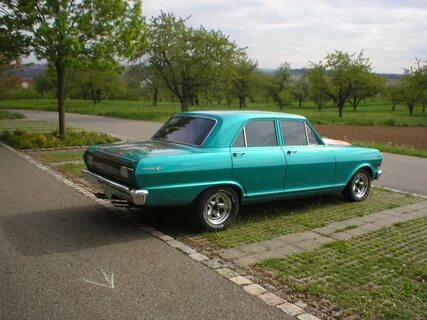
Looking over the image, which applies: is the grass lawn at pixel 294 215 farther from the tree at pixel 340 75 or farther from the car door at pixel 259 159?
the tree at pixel 340 75

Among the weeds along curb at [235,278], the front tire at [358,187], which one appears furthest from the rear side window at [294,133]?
the weeds along curb at [235,278]

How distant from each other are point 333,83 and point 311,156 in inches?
1778

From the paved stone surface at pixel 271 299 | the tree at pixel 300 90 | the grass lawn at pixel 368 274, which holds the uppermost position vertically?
the tree at pixel 300 90

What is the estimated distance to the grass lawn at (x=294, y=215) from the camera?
5680mm

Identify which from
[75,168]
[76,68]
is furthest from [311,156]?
[76,68]

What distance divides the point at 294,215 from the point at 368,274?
2.24m

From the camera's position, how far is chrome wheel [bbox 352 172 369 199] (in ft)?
25.4

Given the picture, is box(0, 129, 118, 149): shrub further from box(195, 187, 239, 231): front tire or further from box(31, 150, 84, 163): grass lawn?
box(195, 187, 239, 231): front tire

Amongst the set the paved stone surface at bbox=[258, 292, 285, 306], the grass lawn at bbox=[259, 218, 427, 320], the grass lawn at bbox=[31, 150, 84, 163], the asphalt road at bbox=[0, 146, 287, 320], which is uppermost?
the grass lawn at bbox=[31, 150, 84, 163]

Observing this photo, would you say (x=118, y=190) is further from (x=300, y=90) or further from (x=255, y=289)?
(x=300, y=90)

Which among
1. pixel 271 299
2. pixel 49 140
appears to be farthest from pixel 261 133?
pixel 49 140

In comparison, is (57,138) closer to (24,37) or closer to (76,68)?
(76,68)

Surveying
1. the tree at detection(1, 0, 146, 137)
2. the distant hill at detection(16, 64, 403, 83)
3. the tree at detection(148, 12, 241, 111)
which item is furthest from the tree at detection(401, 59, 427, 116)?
the tree at detection(1, 0, 146, 137)

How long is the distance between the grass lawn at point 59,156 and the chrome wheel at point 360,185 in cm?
690
